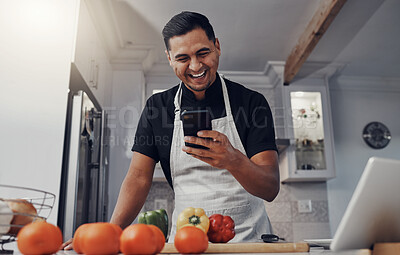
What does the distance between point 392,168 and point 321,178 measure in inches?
124

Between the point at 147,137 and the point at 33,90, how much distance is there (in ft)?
2.75

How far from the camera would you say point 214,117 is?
63.9 inches

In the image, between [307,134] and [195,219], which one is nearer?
[195,219]

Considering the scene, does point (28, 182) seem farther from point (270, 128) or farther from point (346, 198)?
point (346, 198)

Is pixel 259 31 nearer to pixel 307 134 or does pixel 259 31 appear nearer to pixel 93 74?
pixel 307 134

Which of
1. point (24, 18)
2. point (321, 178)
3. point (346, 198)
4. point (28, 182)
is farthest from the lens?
point (346, 198)

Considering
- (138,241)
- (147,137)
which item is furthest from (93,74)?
(138,241)

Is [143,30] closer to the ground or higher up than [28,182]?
higher up

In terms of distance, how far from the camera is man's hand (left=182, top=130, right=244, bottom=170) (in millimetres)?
1128

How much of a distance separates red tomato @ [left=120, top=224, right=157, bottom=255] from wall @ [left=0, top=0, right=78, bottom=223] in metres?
1.44

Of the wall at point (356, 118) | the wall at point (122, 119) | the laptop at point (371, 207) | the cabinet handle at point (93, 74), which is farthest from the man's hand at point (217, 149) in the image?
the wall at point (356, 118)

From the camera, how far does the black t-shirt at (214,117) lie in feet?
4.87

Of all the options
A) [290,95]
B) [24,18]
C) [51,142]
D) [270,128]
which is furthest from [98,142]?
[290,95]

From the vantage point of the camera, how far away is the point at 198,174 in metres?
1.53
